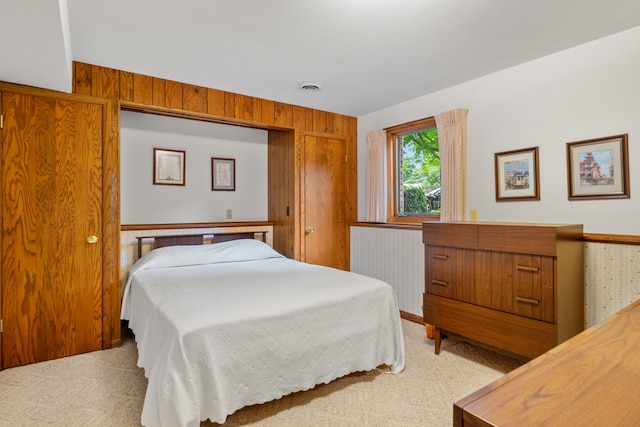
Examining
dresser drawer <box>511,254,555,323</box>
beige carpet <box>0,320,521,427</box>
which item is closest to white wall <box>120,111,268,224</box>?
beige carpet <box>0,320,521,427</box>

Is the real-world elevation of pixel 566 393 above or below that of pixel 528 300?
above

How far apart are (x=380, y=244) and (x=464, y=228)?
1.36 meters

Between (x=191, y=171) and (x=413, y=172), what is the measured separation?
7.79ft

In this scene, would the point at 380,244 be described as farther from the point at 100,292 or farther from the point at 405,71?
the point at 100,292

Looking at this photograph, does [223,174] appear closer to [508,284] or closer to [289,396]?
[289,396]

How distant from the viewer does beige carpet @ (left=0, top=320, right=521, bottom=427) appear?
6.12ft

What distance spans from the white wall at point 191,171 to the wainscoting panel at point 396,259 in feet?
4.12

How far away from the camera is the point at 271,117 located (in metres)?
3.63

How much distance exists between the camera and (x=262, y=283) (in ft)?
7.96

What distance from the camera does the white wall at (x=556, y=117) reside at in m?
2.22

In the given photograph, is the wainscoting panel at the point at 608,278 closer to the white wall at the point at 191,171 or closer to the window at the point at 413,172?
the window at the point at 413,172

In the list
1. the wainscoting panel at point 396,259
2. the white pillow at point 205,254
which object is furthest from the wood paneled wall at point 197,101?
the wainscoting panel at point 396,259

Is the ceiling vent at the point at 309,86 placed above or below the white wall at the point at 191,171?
above

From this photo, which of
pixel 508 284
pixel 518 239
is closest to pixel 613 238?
pixel 518 239
